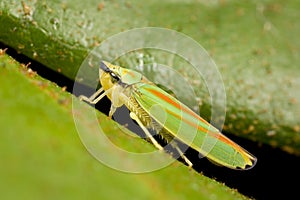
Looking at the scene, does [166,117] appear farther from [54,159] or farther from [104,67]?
[54,159]

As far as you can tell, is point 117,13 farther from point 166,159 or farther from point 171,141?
point 166,159

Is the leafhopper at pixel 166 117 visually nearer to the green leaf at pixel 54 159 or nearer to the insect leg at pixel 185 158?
the insect leg at pixel 185 158

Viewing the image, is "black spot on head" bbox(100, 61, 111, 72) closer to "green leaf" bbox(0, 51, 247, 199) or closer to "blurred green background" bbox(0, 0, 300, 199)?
"blurred green background" bbox(0, 0, 300, 199)

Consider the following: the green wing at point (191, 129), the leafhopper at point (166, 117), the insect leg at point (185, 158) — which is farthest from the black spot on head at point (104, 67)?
the insect leg at point (185, 158)

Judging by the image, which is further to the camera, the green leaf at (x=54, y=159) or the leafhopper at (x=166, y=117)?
the leafhopper at (x=166, y=117)

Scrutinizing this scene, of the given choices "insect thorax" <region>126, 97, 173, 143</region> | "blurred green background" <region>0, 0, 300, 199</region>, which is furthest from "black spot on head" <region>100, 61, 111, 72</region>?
"insect thorax" <region>126, 97, 173, 143</region>

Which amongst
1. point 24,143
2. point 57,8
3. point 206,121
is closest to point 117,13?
point 57,8

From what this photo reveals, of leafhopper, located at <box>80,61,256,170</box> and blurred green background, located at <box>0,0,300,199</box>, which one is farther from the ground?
blurred green background, located at <box>0,0,300,199</box>
